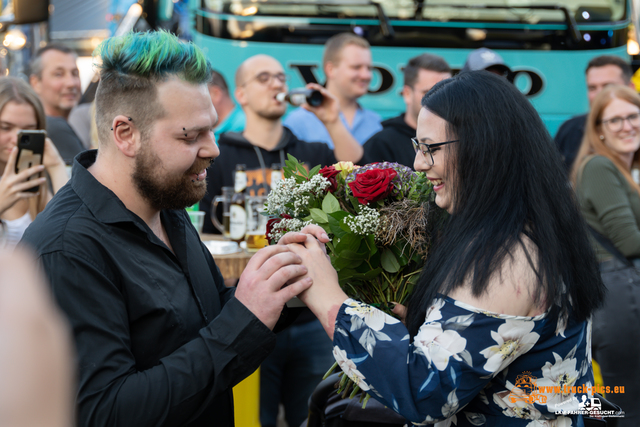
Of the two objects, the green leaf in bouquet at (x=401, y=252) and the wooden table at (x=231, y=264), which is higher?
the green leaf in bouquet at (x=401, y=252)

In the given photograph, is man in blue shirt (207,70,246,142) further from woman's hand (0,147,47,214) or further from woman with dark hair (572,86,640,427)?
woman with dark hair (572,86,640,427)

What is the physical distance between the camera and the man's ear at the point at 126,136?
1766 mm

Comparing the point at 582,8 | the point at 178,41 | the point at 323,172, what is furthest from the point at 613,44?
the point at 178,41

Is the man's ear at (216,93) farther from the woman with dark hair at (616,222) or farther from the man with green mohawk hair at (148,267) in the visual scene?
the man with green mohawk hair at (148,267)

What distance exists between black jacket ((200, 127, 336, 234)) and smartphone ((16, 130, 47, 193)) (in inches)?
42.8

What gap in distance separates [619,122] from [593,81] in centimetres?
183

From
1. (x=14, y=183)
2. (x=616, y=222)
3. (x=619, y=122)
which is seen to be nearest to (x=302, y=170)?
(x=14, y=183)

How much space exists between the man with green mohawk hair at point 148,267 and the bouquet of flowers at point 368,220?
176mm

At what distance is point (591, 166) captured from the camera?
147 inches

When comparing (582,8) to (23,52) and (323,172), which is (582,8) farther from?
(23,52)

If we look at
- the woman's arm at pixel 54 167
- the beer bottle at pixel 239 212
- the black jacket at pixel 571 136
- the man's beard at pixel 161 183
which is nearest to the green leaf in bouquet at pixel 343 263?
the man's beard at pixel 161 183

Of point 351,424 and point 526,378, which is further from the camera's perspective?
point 351,424

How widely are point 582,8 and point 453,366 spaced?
18.3 feet

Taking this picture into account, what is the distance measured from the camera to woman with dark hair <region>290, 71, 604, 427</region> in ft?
A: 5.07
